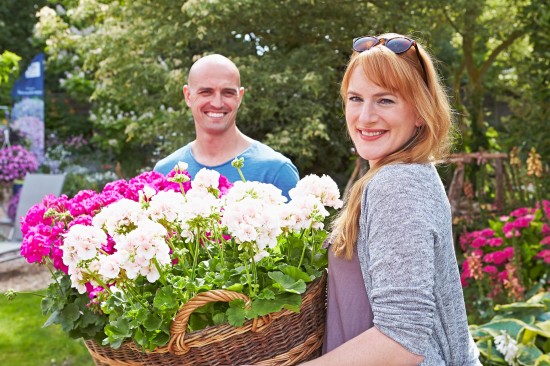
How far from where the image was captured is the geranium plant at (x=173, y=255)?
1.33 meters

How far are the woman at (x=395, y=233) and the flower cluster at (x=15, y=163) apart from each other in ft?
34.5

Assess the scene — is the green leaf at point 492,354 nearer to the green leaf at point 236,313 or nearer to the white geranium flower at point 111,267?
the green leaf at point 236,313

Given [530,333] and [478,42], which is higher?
[478,42]

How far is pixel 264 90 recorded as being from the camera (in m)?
7.32

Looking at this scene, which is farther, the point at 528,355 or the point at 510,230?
the point at 510,230

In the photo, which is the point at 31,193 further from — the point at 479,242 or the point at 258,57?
the point at 479,242

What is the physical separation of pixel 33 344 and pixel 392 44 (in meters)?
4.69

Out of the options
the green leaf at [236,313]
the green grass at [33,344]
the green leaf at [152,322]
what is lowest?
the green grass at [33,344]

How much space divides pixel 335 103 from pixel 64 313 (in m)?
6.47

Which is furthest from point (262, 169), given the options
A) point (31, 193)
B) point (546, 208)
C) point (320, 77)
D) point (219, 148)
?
point (31, 193)

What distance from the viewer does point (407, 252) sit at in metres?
1.28

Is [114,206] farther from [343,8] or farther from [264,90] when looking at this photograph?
[343,8]

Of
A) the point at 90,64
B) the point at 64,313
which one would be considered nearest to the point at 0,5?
the point at 90,64

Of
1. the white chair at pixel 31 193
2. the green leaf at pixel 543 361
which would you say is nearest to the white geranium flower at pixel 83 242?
the green leaf at pixel 543 361
